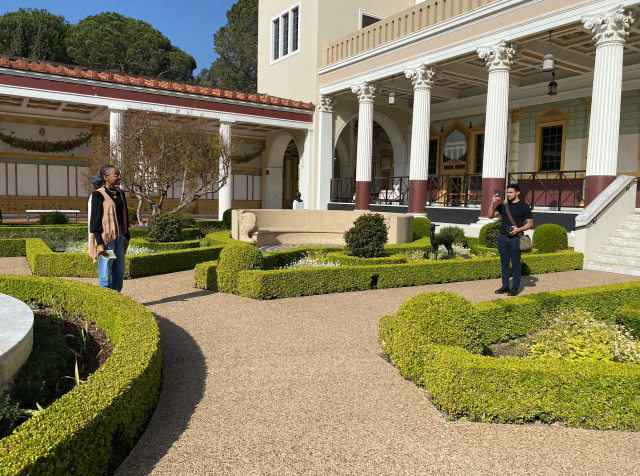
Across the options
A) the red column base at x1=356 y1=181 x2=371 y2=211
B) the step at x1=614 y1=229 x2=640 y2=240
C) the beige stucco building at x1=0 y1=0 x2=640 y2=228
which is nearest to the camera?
the step at x1=614 y1=229 x2=640 y2=240

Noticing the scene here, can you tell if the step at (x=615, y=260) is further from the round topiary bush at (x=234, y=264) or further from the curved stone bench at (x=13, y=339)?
the curved stone bench at (x=13, y=339)

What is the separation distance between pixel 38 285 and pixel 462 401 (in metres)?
5.25

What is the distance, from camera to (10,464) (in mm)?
2094

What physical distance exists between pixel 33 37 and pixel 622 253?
35.3 m

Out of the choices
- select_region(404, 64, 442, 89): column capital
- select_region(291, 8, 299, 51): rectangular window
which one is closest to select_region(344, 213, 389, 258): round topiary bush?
select_region(404, 64, 442, 89): column capital

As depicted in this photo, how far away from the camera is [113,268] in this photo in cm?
591

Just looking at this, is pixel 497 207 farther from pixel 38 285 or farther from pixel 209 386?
pixel 38 285

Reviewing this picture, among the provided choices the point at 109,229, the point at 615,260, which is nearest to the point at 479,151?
the point at 615,260

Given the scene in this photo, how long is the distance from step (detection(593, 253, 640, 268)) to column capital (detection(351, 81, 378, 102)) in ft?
35.2

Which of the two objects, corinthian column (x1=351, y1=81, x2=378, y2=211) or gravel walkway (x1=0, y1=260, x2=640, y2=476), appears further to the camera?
corinthian column (x1=351, y1=81, x2=378, y2=211)

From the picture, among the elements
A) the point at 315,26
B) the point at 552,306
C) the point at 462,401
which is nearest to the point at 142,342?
the point at 462,401

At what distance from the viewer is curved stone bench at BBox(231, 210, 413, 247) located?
11.9 meters

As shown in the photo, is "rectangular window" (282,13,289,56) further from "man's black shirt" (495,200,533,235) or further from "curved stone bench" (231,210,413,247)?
"man's black shirt" (495,200,533,235)

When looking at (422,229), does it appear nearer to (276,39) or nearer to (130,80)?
(130,80)
